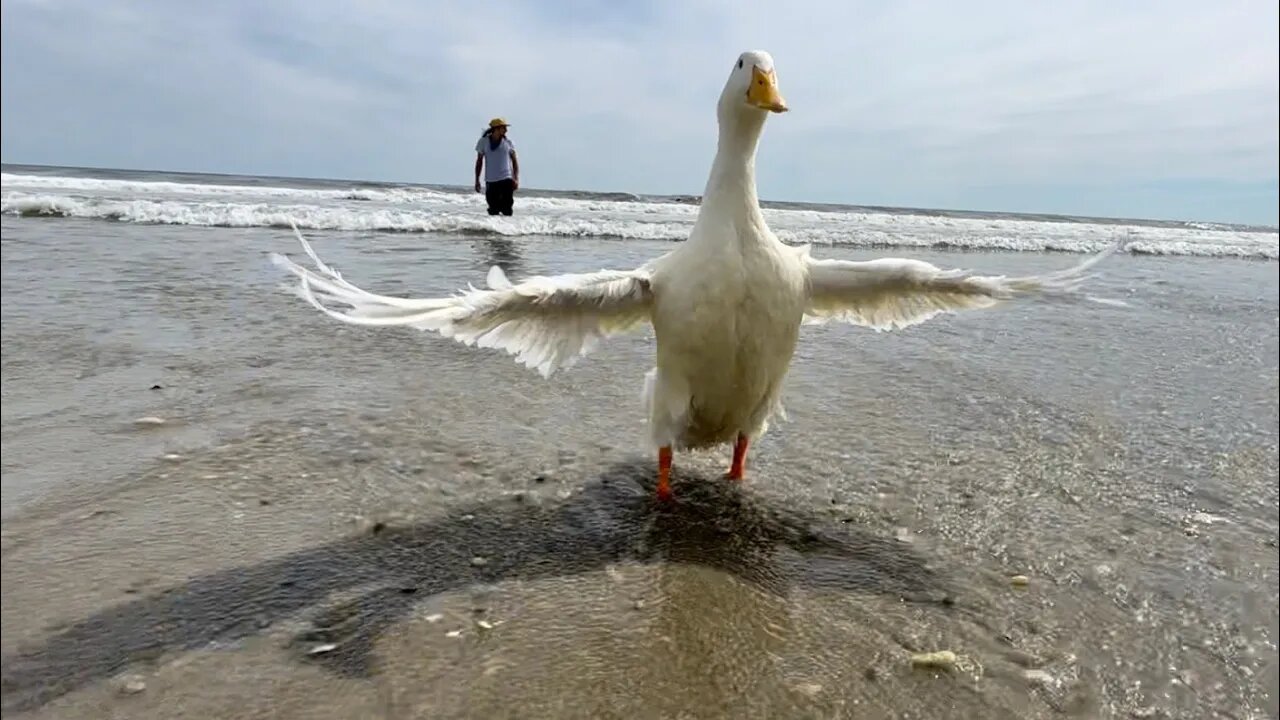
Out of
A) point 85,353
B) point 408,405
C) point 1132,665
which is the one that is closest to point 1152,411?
point 1132,665

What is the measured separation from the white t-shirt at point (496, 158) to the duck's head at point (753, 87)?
10.1 meters

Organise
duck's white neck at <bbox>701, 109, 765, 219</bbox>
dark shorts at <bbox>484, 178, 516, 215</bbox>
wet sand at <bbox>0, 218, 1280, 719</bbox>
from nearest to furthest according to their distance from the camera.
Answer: wet sand at <bbox>0, 218, 1280, 719</bbox>
duck's white neck at <bbox>701, 109, 765, 219</bbox>
dark shorts at <bbox>484, 178, 516, 215</bbox>

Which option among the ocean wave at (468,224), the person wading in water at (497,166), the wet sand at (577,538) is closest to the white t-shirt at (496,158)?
the person wading in water at (497,166)

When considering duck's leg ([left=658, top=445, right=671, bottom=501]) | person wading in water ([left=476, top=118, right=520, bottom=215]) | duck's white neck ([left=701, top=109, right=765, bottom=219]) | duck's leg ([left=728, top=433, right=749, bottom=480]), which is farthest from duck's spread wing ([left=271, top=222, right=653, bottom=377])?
person wading in water ([left=476, top=118, right=520, bottom=215])

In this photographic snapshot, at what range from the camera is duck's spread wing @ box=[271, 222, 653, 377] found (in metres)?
2.89

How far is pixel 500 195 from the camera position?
48.2 ft

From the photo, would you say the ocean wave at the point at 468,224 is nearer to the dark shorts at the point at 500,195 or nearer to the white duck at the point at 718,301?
the dark shorts at the point at 500,195

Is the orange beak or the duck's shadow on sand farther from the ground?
the orange beak

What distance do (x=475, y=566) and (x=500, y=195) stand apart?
12.5 m

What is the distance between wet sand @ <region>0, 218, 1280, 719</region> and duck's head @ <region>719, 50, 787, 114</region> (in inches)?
64.2

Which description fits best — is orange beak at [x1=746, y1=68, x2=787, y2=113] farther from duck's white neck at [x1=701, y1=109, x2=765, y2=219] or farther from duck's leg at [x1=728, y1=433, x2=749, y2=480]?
duck's leg at [x1=728, y1=433, x2=749, y2=480]

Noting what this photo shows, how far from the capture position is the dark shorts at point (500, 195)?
14375 millimetres

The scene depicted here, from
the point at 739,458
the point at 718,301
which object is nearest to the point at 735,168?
the point at 718,301

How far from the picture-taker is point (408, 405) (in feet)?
14.4
